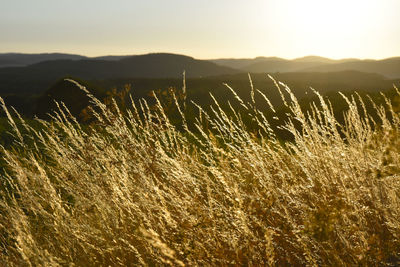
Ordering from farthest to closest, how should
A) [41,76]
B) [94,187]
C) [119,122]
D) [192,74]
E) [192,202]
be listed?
[192,74] → [41,76] → [119,122] → [94,187] → [192,202]

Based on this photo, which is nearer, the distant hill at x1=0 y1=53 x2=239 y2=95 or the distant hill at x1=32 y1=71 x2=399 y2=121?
the distant hill at x1=32 y1=71 x2=399 y2=121

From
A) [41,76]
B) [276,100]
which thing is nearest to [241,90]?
[276,100]

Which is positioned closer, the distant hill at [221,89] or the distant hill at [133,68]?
the distant hill at [221,89]

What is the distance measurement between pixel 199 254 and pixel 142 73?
145 m

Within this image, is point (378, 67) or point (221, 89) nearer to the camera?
point (221, 89)

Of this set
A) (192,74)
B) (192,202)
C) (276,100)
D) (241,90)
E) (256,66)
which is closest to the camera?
(192,202)

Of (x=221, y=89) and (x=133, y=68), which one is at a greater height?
(x=133, y=68)

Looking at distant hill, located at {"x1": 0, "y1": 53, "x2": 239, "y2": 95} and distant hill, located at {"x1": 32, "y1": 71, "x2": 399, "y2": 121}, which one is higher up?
distant hill, located at {"x1": 0, "y1": 53, "x2": 239, "y2": 95}

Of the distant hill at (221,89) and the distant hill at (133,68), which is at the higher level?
the distant hill at (133,68)

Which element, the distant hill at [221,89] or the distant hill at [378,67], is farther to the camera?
the distant hill at [378,67]

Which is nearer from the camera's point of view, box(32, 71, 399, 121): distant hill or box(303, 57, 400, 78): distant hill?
box(32, 71, 399, 121): distant hill

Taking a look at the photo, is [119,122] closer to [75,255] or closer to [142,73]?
[75,255]

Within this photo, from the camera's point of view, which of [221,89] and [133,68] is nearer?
[221,89]

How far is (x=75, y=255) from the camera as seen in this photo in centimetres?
310
